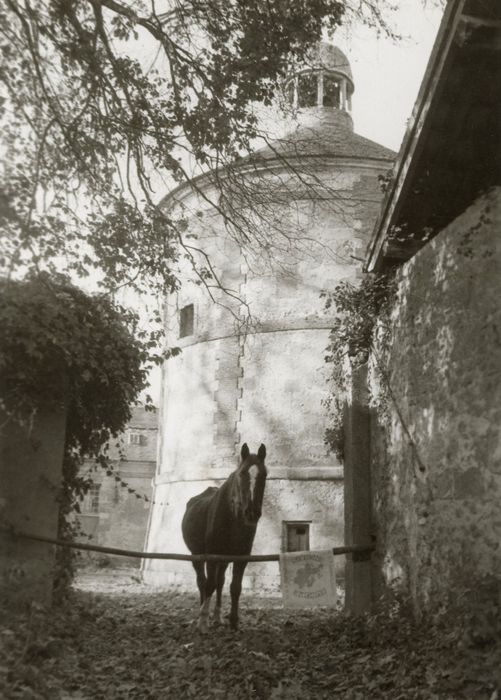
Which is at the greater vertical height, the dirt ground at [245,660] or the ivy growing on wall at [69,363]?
the ivy growing on wall at [69,363]

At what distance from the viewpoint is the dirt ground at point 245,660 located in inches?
192

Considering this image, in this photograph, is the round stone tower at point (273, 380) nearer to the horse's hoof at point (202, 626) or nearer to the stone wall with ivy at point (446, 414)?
the horse's hoof at point (202, 626)

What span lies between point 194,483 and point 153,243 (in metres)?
9.41

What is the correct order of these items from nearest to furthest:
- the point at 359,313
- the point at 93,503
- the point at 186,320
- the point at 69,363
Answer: the point at 69,363
the point at 359,313
the point at 186,320
the point at 93,503

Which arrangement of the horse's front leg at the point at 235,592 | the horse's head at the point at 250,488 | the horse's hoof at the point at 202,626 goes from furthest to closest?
the horse's front leg at the point at 235,592
the horse's hoof at the point at 202,626
the horse's head at the point at 250,488

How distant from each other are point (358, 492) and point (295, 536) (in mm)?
7201

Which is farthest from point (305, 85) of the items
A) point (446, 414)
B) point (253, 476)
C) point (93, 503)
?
point (93, 503)

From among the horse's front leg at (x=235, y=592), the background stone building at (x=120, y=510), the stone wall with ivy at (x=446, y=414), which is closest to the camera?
the stone wall with ivy at (x=446, y=414)

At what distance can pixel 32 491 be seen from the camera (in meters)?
7.51

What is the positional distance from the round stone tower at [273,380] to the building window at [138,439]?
63.2 ft

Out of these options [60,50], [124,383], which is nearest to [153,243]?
[124,383]

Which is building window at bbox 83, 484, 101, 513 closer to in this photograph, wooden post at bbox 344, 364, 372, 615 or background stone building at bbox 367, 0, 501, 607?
wooden post at bbox 344, 364, 372, 615

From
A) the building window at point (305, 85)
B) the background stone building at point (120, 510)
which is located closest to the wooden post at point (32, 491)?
the building window at point (305, 85)

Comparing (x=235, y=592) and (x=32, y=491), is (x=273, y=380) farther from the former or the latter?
(x=32, y=491)
